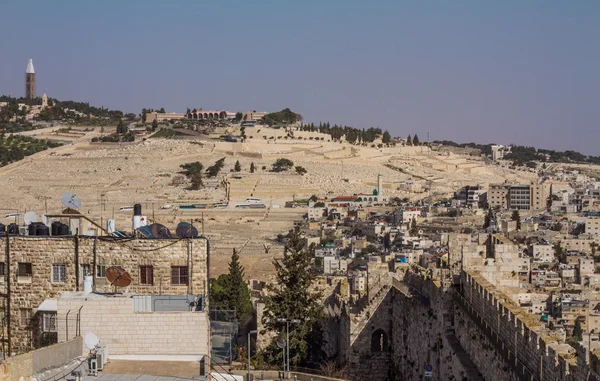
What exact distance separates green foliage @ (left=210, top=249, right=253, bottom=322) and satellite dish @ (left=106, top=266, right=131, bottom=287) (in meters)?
11.5

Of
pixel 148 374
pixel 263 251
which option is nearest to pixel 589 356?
pixel 148 374

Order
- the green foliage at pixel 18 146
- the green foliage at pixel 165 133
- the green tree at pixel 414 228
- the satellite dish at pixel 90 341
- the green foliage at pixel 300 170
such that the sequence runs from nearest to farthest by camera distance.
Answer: the satellite dish at pixel 90 341 → the green tree at pixel 414 228 → the green foliage at pixel 300 170 → the green foliage at pixel 18 146 → the green foliage at pixel 165 133

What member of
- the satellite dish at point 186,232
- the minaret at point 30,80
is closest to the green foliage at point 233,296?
the satellite dish at point 186,232

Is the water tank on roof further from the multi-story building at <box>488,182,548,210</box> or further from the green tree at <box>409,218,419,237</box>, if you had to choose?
the multi-story building at <box>488,182,548,210</box>

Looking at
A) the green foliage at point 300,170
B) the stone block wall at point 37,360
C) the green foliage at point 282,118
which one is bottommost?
the stone block wall at point 37,360

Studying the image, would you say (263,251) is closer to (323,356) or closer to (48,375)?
(323,356)

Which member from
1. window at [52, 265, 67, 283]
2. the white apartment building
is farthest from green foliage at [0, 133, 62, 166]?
window at [52, 265, 67, 283]

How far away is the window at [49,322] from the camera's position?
11.3 m

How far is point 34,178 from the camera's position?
9875 centimetres

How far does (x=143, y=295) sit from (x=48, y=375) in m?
1.94

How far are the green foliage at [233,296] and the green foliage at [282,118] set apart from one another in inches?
4434

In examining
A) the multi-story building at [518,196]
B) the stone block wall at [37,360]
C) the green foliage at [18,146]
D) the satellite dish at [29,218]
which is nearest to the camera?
the stone block wall at [37,360]

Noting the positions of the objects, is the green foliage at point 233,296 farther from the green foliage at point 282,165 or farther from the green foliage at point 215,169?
the green foliage at point 282,165

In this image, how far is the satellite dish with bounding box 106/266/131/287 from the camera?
446 inches
